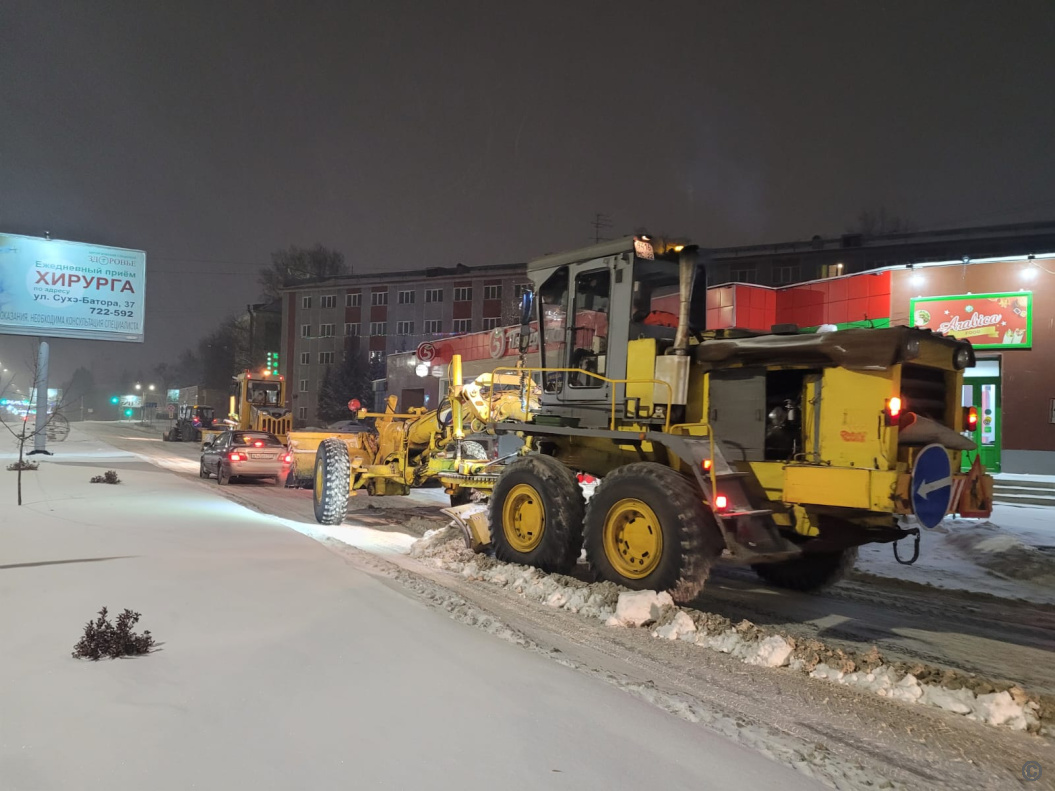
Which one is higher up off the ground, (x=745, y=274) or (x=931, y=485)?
(x=745, y=274)

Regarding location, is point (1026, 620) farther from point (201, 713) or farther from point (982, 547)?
point (201, 713)

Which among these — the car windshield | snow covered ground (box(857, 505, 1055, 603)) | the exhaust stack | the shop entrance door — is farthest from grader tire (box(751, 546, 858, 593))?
the car windshield

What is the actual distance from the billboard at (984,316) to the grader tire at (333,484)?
599 inches

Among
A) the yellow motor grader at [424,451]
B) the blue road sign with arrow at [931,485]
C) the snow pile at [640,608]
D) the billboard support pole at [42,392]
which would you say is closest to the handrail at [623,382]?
the yellow motor grader at [424,451]

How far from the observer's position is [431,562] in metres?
8.52

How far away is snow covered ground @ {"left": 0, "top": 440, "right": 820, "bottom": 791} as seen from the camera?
309 centimetres

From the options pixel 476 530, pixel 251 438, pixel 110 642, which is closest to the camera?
pixel 110 642

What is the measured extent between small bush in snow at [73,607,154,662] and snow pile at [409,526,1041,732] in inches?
138

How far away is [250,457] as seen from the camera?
60.2ft

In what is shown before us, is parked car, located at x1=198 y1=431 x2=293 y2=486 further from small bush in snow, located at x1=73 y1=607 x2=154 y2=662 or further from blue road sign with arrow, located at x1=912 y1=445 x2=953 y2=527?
blue road sign with arrow, located at x1=912 y1=445 x2=953 y2=527

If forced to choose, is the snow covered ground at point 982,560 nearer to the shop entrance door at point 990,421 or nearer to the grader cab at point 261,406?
the shop entrance door at point 990,421

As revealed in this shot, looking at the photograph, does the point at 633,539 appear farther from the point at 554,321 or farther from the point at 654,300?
the point at 554,321

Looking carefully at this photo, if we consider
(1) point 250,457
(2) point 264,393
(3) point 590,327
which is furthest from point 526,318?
(2) point 264,393

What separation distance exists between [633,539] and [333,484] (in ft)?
20.9
